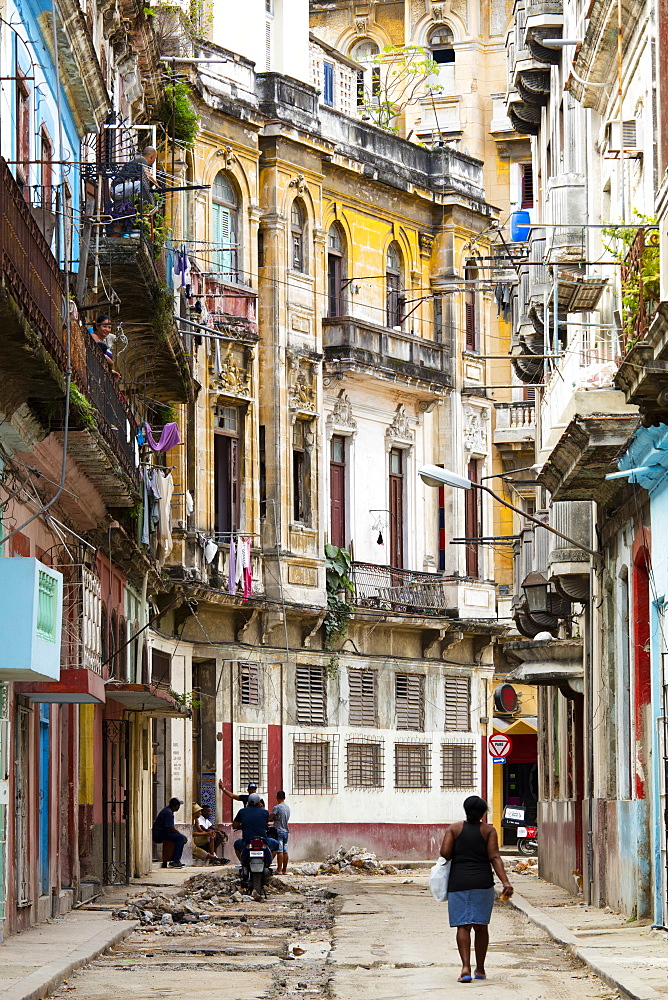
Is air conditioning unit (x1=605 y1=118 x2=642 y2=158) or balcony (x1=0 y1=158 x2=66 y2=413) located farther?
air conditioning unit (x1=605 y1=118 x2=642 y2=158)

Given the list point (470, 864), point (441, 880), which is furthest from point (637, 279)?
point (441, 880)

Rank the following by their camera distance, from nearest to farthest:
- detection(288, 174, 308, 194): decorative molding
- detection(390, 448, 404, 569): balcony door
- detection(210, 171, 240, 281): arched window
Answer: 1. detection(210, 171, 240, 281): arched window
2. detection(288, 174, 308, 194): decorative molding
3. detection(390, 448, 404, 569): balcony door

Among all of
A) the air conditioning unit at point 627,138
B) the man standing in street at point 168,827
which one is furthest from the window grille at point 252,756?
the air conditioning unit at point 627,138

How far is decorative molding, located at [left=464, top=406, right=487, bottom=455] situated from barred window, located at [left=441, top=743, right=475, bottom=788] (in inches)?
269

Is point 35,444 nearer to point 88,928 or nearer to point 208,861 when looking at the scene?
point 88,928

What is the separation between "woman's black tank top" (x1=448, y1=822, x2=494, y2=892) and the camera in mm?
15578

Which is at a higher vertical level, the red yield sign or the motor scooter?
the red yield sign

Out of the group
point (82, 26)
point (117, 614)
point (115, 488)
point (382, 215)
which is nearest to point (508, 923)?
point (115, 488)

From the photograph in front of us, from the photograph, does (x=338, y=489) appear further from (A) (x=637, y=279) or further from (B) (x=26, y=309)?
(B) (x=26, y=309)

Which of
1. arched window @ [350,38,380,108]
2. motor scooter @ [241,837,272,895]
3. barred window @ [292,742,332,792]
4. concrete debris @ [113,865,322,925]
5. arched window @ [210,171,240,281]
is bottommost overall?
concrete debris @ [113,865,322,925]

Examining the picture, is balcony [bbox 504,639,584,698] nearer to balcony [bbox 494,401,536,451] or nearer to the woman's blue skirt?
the woman's blue skirt

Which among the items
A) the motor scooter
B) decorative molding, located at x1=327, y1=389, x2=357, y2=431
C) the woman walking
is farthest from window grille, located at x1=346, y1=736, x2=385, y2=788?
the woman walking

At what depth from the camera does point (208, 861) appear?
3384 cm

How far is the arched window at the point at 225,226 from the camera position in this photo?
36750 millimetres
